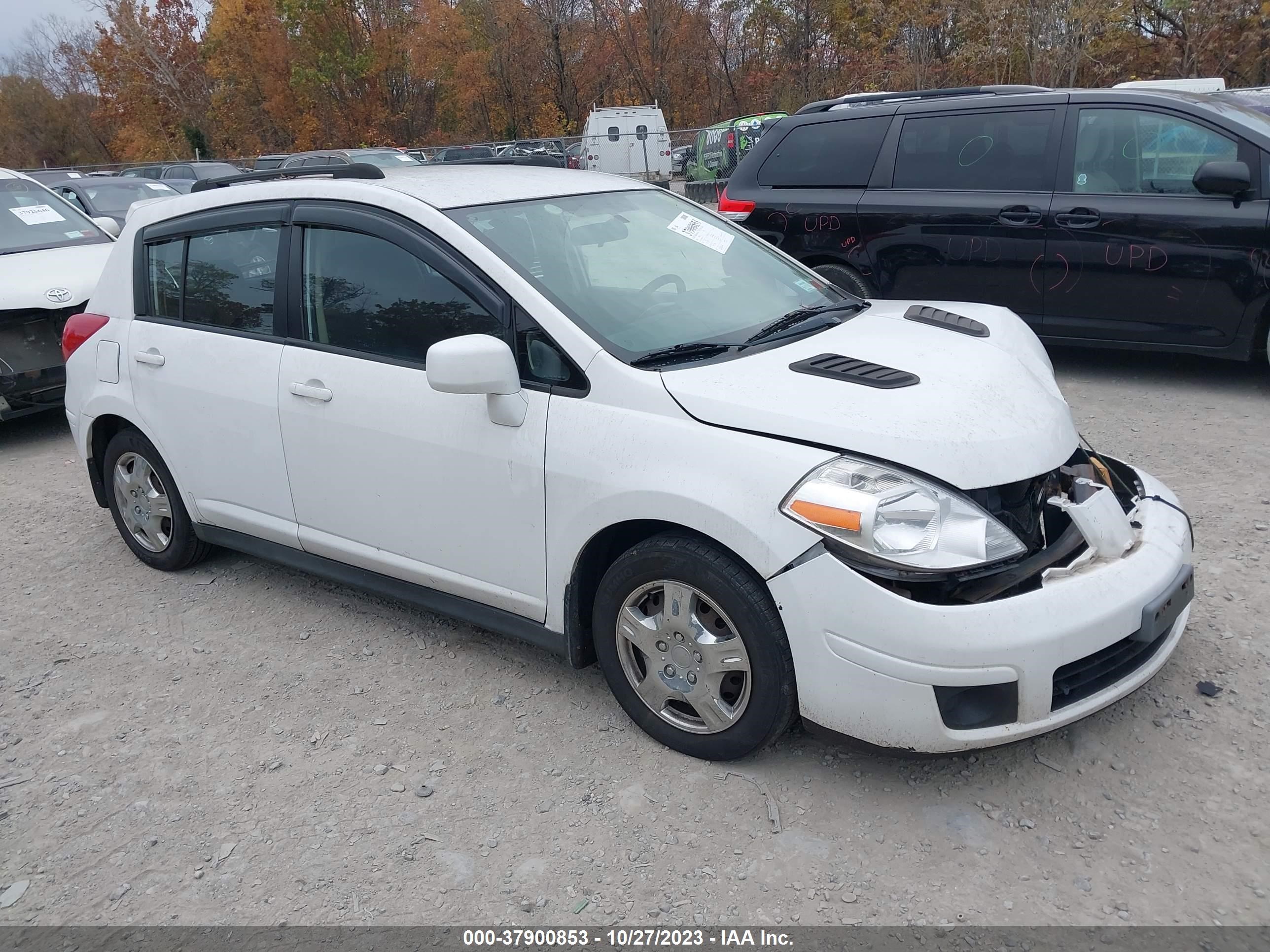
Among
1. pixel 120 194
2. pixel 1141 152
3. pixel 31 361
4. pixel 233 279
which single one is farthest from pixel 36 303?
pixel 120 194

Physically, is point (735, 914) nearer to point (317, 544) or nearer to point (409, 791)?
point (409, 791)

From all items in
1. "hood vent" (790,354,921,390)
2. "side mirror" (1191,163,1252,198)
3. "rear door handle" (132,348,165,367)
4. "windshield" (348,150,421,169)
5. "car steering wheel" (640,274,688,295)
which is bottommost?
"rear door handle" (132,348,165,367)

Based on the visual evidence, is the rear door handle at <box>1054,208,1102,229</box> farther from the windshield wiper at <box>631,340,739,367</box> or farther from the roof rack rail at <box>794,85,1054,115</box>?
the windshield wiper at <box>631,340,739,367</box>

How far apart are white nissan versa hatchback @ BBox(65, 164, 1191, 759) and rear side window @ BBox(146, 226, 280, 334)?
0.02 m

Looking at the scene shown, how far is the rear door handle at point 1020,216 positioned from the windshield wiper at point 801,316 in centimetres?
310

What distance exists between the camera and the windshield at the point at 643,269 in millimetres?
3291

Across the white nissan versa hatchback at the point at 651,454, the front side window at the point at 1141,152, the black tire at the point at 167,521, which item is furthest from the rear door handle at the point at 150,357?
the front side window at the point at 1141,152

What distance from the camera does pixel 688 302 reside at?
352 cm

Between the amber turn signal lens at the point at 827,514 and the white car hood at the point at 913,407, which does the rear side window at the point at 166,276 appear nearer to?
the white car hood at the point at 913,407

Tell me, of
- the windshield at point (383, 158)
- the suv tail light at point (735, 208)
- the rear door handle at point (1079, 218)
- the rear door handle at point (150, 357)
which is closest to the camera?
the rear door handle at point (150, 357)

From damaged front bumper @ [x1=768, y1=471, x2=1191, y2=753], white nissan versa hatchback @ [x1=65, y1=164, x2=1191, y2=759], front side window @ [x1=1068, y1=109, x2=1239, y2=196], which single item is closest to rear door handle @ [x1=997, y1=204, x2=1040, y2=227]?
front side window @ [x1=1068, y1=109, x2=1239, y2=196]

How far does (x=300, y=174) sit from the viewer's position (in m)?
4.21

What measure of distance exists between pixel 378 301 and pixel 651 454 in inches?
51.6

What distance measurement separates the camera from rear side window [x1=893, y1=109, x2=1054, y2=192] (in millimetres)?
6652
